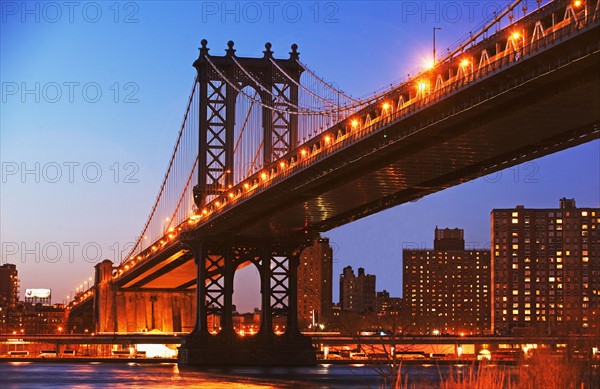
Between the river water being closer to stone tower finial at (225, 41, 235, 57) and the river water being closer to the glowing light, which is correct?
the glowing light

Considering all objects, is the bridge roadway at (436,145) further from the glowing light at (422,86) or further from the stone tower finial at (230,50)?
the stone tower finial at (230,50)

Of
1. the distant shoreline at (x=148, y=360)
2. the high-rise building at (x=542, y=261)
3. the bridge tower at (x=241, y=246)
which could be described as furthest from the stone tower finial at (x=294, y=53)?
the high-rise building at (x=542, y=261)

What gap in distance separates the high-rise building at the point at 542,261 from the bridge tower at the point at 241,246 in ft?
355

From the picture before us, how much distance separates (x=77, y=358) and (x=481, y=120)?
70.0 m

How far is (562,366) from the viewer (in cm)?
4306

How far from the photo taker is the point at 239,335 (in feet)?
281

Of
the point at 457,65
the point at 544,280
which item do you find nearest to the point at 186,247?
the point at 457,65

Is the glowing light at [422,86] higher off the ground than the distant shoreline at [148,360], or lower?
higher

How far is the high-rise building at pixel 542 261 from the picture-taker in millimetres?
192625

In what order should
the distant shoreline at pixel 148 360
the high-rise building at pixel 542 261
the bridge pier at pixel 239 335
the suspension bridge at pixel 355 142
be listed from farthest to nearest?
1. the high-rise building at pixel 542 261
2. the distant shoreline at pixel 148 360
3. the bridge pier at pixel 239 335
4. the suspension bridge at pixel 355 142

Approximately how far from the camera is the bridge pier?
274 feet

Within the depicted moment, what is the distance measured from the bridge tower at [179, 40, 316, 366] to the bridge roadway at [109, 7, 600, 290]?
144 cm

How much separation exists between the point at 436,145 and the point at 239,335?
33073 mm

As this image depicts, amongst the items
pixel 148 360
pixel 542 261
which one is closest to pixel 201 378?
pixel 148 360
